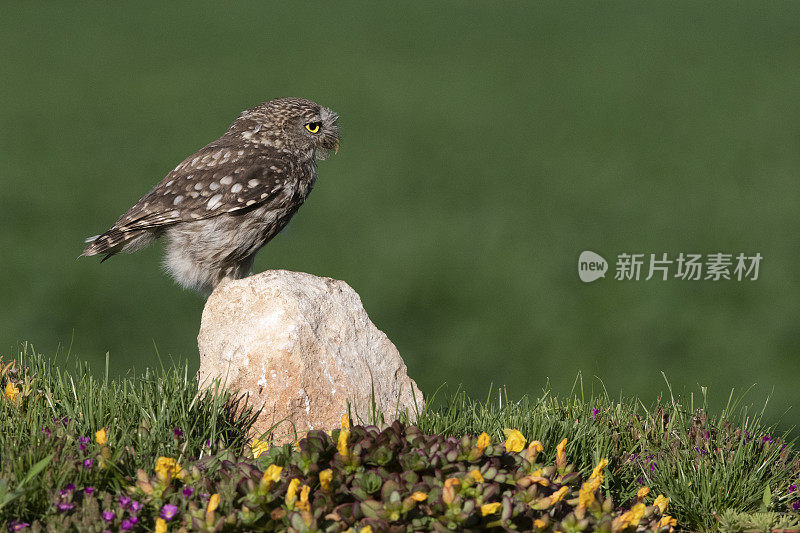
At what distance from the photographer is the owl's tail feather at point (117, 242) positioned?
7195 millimetres

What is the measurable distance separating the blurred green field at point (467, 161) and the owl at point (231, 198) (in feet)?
1.70

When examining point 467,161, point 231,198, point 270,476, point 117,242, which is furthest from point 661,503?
point 467,161

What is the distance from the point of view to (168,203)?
7.13m

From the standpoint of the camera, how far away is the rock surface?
5.91m

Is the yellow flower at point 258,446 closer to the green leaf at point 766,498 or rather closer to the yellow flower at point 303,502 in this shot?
the yellow flower at point 303,502

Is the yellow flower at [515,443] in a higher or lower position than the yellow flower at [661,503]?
higher

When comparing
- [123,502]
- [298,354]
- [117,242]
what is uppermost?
[117,242]

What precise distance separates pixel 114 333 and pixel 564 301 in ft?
20.9

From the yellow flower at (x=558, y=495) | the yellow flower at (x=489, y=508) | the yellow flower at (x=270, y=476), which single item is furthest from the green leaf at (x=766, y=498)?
the yellow flower at (x=270, y=476)

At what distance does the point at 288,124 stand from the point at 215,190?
86 cm

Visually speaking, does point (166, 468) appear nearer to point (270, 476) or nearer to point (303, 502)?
point (270, 476)

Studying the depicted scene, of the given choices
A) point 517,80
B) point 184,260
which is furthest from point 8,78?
point 184,260

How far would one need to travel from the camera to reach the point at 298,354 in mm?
5898

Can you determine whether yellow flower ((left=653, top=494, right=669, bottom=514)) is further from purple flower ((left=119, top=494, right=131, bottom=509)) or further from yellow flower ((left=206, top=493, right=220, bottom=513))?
purple flower ((left=119, top=494, right=131, bottom=509))
